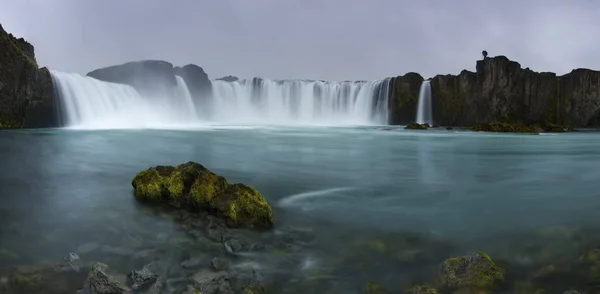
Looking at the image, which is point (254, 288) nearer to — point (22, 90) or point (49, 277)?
point (49, 277)

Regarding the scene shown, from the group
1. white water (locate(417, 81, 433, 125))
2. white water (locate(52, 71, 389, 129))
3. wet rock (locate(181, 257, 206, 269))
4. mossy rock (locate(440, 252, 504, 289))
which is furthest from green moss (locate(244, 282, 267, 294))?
white water (locate(417, 81, 433, 125))

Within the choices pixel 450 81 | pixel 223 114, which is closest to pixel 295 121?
pixel 223 114

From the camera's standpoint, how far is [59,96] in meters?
34.9

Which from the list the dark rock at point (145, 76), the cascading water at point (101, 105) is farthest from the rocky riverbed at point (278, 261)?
the dark rock at point (145, 76)

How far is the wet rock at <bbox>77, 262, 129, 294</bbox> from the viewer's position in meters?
4.32

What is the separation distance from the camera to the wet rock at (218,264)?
16.1ft

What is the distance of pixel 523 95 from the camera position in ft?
163

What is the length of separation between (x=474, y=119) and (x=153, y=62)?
153ft

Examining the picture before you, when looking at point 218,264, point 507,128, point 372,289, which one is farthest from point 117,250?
point 507,128

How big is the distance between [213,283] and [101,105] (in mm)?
40189

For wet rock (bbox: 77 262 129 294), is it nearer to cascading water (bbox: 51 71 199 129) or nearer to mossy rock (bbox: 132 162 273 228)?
mossy rock (bbox: 132 162 273 228)

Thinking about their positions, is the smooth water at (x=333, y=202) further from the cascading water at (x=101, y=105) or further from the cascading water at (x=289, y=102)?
the cascading water at (x=289, y=102)

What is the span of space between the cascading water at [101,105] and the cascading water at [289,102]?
11472mm

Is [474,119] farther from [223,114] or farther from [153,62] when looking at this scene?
[153,62]
